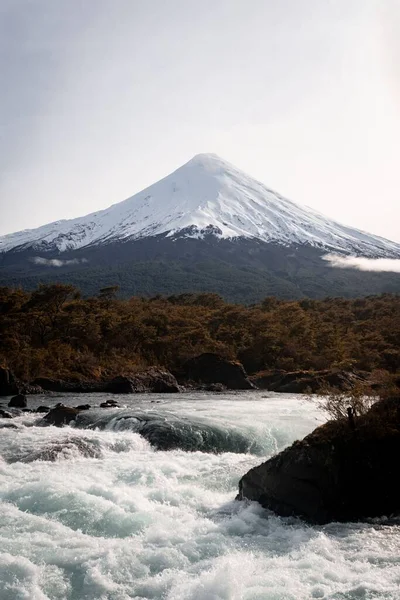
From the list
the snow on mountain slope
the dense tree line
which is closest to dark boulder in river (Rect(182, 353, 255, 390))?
the dense tree line

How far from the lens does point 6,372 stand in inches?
943

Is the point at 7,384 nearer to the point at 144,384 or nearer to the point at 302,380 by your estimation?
the point at 144,384

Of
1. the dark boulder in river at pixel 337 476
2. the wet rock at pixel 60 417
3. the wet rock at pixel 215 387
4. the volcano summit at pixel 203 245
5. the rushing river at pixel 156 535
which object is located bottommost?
the wet rock at pixel 215 387

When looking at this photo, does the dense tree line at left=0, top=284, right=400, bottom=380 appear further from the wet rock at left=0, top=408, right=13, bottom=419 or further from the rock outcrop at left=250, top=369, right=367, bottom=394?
the wet rock at left=0, top=408, right=13, bottom=419

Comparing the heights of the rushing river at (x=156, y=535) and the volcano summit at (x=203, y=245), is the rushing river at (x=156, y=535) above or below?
below

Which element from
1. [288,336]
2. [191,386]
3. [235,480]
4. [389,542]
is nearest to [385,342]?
[288,336]

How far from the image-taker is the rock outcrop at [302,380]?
81.6 feet

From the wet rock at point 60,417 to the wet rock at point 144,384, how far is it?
8336 mm

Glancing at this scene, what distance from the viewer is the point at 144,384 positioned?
25.5 m

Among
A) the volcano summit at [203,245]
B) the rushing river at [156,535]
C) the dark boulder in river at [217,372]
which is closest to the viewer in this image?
the rushing river at [156,535]

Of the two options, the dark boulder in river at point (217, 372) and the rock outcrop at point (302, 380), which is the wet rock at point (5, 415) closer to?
the rock outcrop at point (302, 380)

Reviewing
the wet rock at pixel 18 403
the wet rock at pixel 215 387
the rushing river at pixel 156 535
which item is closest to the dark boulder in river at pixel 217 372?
the wet rock at pixel 215 387

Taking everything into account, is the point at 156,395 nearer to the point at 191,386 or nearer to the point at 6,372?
the point at 191,386

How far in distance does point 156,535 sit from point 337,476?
2943 mm
